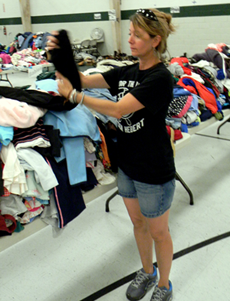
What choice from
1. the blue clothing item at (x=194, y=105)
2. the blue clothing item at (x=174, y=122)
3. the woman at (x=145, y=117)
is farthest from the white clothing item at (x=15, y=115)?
the blue clothing item at (x=194, y=105)

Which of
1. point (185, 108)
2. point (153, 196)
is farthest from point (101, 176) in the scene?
point (185, 108)

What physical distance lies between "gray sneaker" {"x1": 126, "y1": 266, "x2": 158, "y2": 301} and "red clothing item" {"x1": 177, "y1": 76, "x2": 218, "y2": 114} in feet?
5.64

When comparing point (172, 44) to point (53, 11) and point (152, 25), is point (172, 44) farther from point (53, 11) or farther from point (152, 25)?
point (152, 25)

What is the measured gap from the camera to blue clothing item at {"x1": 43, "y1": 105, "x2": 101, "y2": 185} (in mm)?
1634

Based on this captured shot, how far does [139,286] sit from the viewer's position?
183 cm

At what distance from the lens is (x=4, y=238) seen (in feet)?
4.83

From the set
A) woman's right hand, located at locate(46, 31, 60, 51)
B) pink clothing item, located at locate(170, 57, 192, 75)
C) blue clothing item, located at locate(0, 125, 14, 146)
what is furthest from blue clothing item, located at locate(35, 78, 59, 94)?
pink clothing item, located at locate(170, 57, 192, 75)

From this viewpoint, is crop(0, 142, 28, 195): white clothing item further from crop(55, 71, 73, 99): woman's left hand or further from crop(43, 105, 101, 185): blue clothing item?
crop(55, 71, 73, 99): woman's left hand

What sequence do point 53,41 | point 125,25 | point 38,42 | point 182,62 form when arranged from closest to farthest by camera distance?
point 53,41 → point 182,62 → point 38,42 → point 125,25

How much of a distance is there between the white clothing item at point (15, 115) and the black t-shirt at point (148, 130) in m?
0.45

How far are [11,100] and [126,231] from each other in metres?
1.45

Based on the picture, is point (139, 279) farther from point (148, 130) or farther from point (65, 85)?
point (65, 85)

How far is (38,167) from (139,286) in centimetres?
97

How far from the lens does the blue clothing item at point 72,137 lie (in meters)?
1.63
